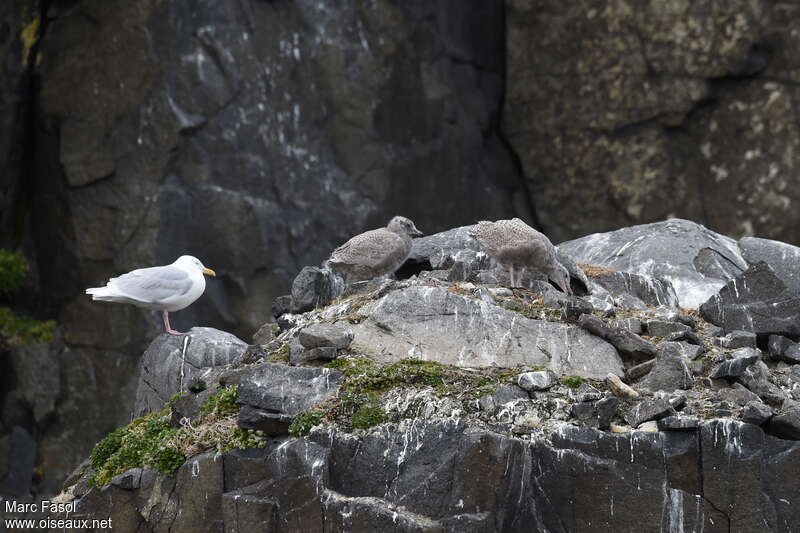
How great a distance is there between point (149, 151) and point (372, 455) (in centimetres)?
1159

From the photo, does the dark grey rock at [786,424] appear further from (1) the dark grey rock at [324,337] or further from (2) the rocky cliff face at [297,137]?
(2) the rocky cliff face at [297,137]

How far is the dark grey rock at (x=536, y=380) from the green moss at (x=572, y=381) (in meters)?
0.09

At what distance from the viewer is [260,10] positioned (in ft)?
64.2

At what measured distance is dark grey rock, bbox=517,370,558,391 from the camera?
8688 mm

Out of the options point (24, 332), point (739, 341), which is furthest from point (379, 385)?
point (24, 332)

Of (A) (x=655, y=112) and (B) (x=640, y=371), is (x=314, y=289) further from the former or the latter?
(A) (x=655, y=112)

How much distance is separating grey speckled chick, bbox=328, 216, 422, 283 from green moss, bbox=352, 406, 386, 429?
2.81 meters

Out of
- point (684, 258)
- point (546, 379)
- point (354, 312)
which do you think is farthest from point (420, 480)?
point (684, 258)

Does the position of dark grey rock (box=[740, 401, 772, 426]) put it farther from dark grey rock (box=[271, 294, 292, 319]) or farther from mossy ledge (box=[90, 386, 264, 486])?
dark grey rock (box=[271, 294, 292, 319])

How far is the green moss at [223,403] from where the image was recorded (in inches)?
362

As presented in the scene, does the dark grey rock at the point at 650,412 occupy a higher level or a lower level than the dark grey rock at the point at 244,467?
higher

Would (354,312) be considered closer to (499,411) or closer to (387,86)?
(499,411)

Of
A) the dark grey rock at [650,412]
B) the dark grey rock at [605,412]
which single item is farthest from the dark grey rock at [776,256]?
the dark grey rock at [605,412]

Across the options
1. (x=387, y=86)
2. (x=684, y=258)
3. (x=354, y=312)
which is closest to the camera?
(x=354, y=312)
